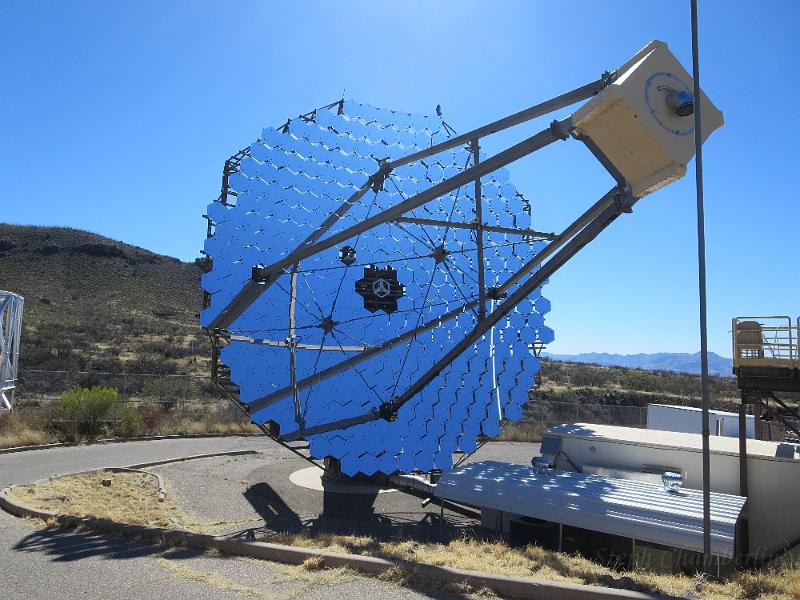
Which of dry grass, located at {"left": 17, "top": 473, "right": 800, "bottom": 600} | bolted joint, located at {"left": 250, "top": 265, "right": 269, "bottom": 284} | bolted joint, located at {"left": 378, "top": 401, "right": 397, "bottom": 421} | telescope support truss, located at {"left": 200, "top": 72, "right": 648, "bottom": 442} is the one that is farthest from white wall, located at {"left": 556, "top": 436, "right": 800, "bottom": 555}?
bolted joint, located at {"left": 250, "top": 265, "right": 269, "bottom": 284}

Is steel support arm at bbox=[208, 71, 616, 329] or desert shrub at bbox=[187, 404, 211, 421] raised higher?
steel support arm at bbox=[208, 71, 616, 329]

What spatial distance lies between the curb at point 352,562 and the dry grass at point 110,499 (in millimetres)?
864

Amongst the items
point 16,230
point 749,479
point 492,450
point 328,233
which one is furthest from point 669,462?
point 16,230

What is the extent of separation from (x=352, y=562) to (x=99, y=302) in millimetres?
72772

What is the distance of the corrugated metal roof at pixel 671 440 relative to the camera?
14586 millimetres

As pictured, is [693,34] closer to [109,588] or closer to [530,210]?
[530,210]

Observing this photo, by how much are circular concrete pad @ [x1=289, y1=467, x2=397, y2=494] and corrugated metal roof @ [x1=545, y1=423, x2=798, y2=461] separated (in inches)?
202

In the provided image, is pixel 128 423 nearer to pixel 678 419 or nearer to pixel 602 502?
pixel 602 502

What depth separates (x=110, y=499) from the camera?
47.2 feet

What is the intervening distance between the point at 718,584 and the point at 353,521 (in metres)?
7.79

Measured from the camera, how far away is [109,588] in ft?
25.9

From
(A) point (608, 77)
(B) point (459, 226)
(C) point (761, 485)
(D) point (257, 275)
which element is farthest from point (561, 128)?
(C) point (761, 485)

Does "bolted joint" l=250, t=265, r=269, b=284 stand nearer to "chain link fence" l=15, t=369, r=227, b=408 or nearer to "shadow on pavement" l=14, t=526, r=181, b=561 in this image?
"shadow on pavement" l=14, t=526, r=181, b=561

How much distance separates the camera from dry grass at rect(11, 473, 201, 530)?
12.6 m
